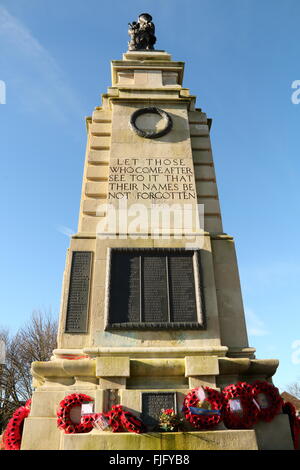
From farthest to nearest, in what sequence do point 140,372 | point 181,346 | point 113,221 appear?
1. point 113,221
2. point 181,346
3. point 140,372

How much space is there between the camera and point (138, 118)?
13.6 meters

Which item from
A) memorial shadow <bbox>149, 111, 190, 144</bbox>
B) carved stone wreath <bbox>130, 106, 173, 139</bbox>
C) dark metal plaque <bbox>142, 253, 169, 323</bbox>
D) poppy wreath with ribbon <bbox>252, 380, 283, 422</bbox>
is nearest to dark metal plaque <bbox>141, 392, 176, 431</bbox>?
dark metal plaque <bbox>142, 253, 169, 323</bbox>

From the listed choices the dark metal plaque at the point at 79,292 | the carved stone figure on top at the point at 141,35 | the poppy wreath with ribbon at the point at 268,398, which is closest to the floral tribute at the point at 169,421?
the poppy wreath with ribbon at the point at 268,398

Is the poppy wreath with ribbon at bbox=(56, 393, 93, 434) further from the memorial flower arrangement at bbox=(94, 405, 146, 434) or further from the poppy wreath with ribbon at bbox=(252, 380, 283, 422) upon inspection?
the poppy wreath with ribbon at bbox=(252, 380, 283, 422)

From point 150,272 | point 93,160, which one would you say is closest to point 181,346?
point 150,272

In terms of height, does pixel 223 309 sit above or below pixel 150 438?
above

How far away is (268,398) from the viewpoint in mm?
8219

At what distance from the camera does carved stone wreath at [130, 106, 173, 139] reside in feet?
42.3

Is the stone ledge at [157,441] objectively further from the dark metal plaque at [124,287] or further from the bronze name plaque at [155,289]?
the dark metal plaque at [124,287]

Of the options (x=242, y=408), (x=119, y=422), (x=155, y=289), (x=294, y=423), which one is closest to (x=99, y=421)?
(x=119, y=422)

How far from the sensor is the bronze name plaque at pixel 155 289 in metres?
9.18

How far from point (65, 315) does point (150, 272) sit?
103 inches

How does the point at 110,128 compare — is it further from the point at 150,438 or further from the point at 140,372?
the point at 150,438

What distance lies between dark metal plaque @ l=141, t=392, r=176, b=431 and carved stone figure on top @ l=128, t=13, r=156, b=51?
1697 cm
